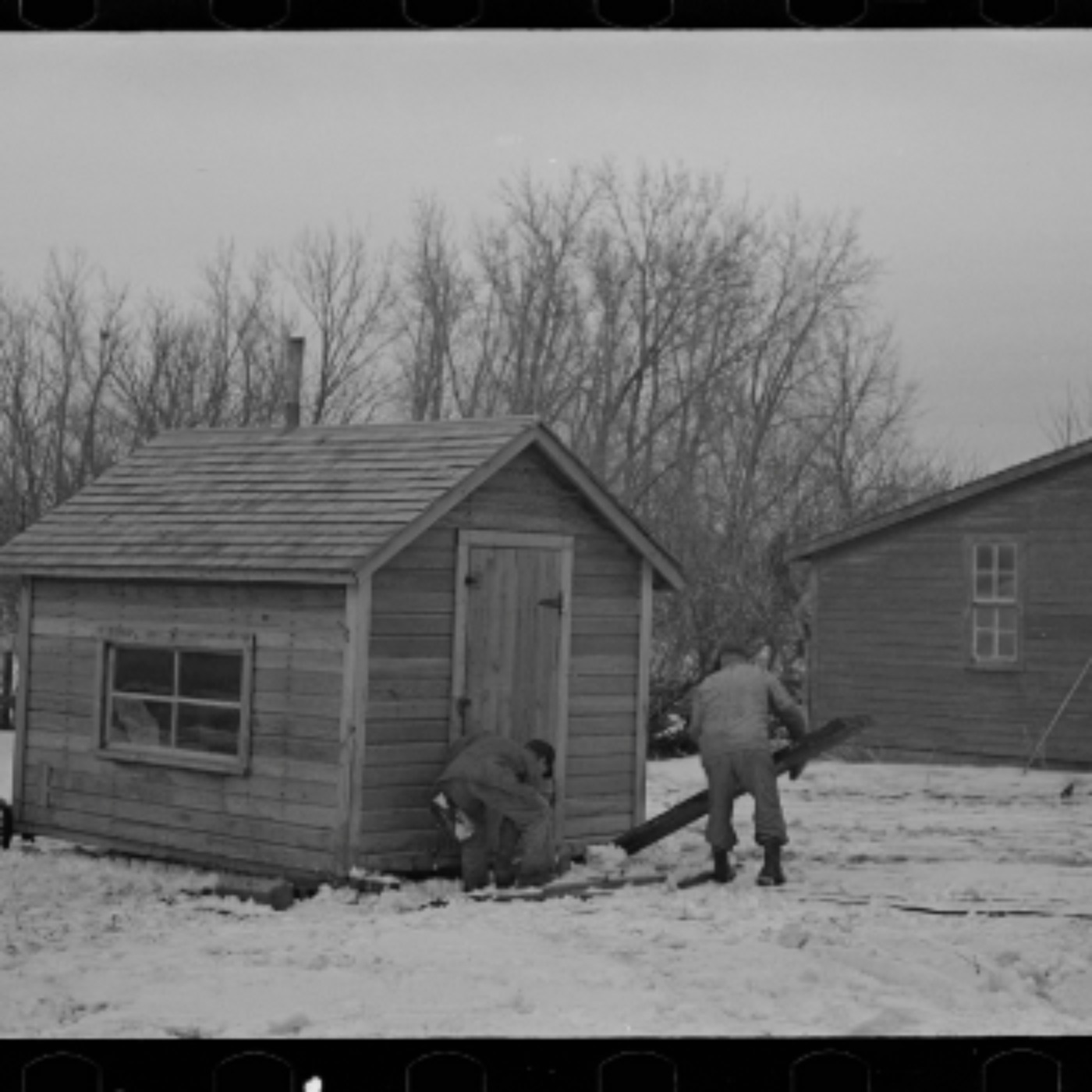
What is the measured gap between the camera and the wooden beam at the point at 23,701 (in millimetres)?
15734

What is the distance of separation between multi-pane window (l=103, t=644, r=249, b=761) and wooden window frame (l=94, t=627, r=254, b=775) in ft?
0.03

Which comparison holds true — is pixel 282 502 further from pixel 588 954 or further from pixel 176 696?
pixel 588 954

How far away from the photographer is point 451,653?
13.9 metres

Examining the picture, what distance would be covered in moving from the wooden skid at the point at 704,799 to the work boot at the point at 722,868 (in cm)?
58

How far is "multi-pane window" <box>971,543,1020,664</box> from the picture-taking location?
23.8 meters

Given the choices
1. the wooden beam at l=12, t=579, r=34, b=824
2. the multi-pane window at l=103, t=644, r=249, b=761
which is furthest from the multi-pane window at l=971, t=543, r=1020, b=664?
the wooden beam at l=12, t=579, r=34, b=824

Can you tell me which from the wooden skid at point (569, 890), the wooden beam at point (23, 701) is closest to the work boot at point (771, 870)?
the wooden skid at point (569, 890)

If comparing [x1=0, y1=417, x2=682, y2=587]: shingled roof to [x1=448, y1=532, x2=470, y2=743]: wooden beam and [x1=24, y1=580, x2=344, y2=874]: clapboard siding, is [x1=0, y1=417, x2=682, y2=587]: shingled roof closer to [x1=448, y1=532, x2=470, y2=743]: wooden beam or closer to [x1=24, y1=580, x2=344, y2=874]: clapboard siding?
[x1=24, y1=580, x2=344, y2=874]: clapboard siding

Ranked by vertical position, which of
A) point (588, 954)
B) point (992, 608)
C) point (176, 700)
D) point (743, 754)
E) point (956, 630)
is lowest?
point (588, 954)

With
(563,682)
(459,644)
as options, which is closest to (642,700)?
(563,682)

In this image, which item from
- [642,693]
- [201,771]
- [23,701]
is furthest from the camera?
[23,701]

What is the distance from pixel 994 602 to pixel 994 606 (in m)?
0.12

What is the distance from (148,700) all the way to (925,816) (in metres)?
7.94

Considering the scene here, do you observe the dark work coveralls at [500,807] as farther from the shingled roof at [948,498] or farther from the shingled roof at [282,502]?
the shingled roof at [948,498]
